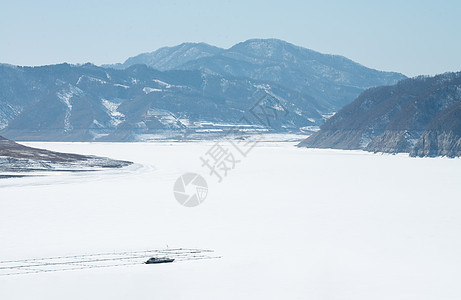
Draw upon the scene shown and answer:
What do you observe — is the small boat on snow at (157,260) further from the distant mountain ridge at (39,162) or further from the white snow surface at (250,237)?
the distant mountain ridge at (39,162)

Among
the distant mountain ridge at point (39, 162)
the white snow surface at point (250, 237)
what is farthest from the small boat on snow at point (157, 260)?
the distant mountain ridge at point (39, 162)

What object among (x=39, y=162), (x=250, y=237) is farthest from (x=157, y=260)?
(x=39, y=162)

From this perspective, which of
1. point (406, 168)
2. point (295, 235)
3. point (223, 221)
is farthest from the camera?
point (406, 168)

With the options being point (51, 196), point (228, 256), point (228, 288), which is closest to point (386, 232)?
point (228, 256)

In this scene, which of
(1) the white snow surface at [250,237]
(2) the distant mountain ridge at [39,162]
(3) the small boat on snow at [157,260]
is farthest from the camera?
(2) the distant mountain ridge at [39,162]

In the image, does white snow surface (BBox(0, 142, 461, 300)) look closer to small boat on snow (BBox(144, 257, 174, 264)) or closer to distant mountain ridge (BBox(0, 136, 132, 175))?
small boat on snow (BBox(144, 257, 174, 264))

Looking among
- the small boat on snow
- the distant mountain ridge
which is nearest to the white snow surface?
the small boat on snow

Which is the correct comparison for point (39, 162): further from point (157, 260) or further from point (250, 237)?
point (157, 260)

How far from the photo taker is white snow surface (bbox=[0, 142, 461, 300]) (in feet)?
147

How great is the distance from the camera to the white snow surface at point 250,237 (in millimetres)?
44656

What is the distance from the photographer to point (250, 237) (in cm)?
6125

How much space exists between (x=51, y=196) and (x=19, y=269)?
47.4m

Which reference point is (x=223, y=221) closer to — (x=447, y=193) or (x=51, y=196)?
(x=51, y=196)

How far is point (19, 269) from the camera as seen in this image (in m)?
49.2
